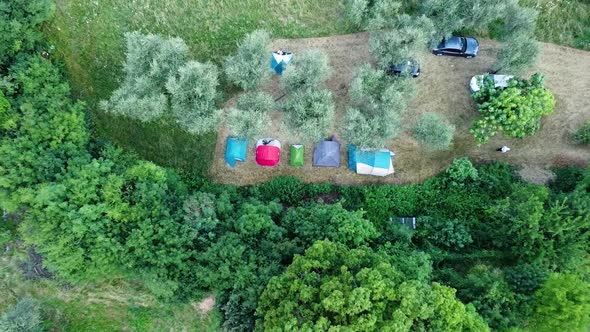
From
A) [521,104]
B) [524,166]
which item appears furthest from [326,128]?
[524,166]

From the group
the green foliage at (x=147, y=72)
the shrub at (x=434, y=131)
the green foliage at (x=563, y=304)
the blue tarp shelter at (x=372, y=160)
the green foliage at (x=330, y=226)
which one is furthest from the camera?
the blue tarp shelter at (x=372, y=160)

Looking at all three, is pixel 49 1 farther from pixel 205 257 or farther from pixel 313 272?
pixel 313 272

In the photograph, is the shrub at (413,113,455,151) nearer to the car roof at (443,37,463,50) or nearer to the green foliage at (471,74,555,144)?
the green foliage at (471,74,555,144)

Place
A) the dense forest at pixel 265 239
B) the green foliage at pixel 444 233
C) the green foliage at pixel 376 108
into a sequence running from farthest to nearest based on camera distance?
the green foliage at pixel 444 233
the green foliage at pixel 376 108
the dense forest at pixel 265 239

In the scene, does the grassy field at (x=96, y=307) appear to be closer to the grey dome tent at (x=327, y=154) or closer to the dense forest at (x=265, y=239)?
the dense forest at (x=265, y=239)

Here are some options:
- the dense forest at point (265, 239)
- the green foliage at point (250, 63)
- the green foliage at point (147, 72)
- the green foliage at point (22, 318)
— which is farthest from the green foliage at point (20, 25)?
the green foliage at point (22, 318)
